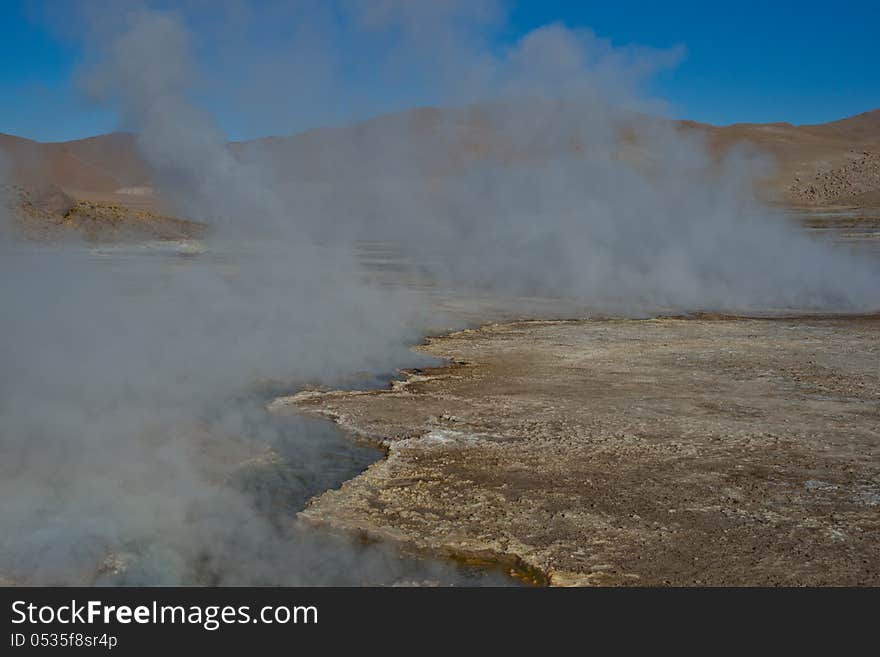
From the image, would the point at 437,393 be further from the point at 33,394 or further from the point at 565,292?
the point at 565,292

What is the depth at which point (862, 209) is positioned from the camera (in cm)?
4703

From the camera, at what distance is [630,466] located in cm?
558

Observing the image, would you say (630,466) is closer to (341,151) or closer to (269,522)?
(269,522)

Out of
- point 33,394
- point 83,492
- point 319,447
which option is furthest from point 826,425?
point 33,394

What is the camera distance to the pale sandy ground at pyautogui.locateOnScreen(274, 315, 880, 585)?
4262 millimetres

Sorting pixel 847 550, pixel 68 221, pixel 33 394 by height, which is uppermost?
pixel 68 221

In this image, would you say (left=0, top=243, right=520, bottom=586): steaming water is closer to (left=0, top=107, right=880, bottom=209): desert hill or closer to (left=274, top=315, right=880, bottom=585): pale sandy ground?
(left=274, top=315, right=880, bottom=585): pale sandy ground

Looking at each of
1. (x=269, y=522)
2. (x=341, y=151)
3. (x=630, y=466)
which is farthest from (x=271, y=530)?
(x=341, y=151)

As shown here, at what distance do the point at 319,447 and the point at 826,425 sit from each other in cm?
394

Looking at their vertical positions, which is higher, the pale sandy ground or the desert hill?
the desert hill

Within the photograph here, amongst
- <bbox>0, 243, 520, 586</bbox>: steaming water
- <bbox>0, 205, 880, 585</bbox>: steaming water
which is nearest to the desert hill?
<bbox>0, 205, 880, 585</bbox>: steaming water

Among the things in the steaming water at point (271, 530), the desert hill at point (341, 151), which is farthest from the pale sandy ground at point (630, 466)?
the desert hill at point (341, 151)

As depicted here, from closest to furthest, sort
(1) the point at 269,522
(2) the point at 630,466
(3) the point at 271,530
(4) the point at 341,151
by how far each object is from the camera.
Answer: (3) the point at 271,530 → (1) the point at 269,522 → (2) the point at 630,466 → (4) the point at 341,151

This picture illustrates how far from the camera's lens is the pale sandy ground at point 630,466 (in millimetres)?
4262
